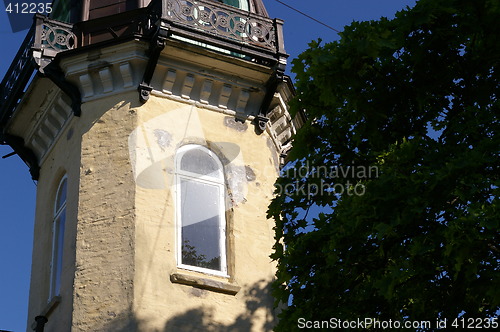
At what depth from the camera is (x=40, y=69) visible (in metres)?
16.9

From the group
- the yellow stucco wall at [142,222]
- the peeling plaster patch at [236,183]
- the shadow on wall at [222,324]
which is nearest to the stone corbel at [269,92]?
the yellow stucco wall at [142,222]

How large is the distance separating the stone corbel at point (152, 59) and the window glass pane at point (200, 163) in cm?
107

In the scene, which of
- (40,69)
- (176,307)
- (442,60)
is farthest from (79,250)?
(442,60)

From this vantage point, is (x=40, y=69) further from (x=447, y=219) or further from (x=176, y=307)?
(x=447, y=219)

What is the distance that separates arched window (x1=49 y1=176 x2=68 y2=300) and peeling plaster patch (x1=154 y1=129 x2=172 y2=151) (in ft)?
5.51

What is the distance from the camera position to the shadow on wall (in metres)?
14.7

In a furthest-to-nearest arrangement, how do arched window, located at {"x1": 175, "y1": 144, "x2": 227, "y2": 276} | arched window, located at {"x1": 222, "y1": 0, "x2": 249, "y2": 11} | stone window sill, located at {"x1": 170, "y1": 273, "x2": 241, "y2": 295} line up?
arched window, located at {"x1": 222, "y1": 0, "x2": 249, "y2": 11} < arched window, located at {"x1": 175, "y1": 144, "x2": 227, "y2": 276} < stone window sill, located at {"x1": 170, "y1": 273, "x2": 241, "y2": 295}

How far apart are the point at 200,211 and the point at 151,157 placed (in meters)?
1.07

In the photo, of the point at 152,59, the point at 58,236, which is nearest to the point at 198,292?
the point at 58,236

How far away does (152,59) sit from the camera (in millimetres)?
16531

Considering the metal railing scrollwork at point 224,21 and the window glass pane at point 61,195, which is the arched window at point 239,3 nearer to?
the metal railing scrollwork at point 224,21

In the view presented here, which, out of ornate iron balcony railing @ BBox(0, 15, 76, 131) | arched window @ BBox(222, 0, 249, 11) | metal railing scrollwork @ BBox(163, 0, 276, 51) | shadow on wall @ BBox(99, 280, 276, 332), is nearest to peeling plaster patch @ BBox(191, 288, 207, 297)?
shadow on wall @ BBox(99, 280, 276, 332)

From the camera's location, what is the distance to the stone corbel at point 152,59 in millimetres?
16359

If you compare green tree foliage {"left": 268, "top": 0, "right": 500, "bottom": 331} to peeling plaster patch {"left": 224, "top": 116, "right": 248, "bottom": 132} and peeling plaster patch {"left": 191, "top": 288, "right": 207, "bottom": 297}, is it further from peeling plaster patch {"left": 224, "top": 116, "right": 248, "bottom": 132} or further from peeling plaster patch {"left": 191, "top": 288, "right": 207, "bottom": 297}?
peeling plaster patch {"left": 224, "top": 116, "right": 248, "bottom": 132}
